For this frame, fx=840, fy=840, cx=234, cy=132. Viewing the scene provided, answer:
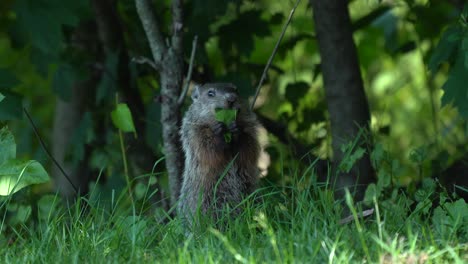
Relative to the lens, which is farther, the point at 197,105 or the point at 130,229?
the point at 197,105

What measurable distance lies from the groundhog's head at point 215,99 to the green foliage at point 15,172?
1.32m

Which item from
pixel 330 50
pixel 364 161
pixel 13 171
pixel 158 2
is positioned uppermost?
pixel 158 2

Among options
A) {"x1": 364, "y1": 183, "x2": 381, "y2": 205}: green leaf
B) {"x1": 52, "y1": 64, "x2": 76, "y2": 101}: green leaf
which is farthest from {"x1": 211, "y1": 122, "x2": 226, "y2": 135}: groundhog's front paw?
{"x1": 52, "y1": 64, "x2": 76, "y2": 101}: green leaf

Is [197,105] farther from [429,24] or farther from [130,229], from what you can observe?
[429,24]

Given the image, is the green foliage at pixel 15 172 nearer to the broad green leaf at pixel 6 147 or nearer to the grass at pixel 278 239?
the broad green leaf at pixel 6 147

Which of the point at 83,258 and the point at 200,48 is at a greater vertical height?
the point at 200,48

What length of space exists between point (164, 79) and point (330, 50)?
3.58 feet

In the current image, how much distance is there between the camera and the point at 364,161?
5402mm

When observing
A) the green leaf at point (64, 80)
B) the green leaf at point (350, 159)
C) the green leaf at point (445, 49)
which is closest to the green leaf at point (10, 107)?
the green leaf at point (64, 80)

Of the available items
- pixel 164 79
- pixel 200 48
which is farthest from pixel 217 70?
pixel 164 79

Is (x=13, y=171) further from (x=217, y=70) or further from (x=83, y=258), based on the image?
(x=217, y=70)

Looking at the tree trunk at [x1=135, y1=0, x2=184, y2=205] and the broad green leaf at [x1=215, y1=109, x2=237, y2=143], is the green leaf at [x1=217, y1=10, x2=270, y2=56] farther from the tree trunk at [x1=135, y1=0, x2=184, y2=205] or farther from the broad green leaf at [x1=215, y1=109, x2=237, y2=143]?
the broad green leaf at [x1=215, y1=109, x2=237, y2=143]


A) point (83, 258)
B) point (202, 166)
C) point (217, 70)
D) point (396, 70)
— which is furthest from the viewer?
point (396, 70)

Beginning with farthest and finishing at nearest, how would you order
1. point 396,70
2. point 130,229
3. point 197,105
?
1. point 396,70
2. point 197,105
3. point 130,229
